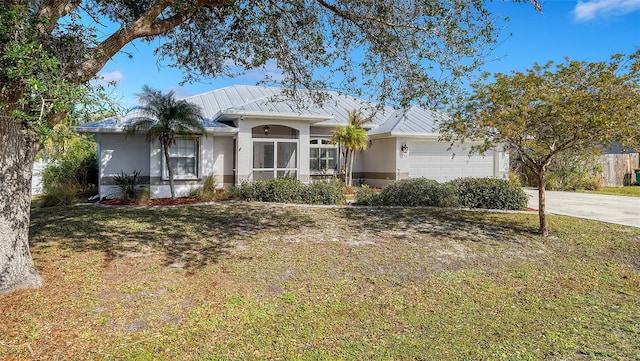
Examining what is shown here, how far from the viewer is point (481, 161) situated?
21.7 metres

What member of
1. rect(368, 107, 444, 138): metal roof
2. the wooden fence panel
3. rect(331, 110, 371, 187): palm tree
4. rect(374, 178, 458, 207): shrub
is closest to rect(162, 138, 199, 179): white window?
rect(331, 110, 371, 187): palm tree

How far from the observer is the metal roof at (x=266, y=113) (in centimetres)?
1509

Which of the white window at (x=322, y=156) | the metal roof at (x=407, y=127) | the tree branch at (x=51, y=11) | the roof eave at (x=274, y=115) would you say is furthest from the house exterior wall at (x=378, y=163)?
the tree branch at (x=51, y=11)

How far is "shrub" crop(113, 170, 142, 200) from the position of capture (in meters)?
14.5

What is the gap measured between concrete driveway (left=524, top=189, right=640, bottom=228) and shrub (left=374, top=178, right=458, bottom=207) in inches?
136

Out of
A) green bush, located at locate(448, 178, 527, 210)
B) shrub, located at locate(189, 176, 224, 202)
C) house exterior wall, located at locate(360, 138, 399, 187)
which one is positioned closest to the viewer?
green bush, located at locate(448, 178, 527, 210)

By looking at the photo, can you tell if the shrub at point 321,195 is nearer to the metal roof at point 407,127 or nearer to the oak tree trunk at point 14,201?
the metal roof at point 407,127

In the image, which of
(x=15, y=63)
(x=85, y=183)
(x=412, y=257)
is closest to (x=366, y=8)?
(x=412, y=257)

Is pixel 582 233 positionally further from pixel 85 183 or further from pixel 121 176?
pixel 85 183

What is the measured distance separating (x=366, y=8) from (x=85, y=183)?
14.7 meters

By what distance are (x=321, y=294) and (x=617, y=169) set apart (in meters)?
26.1

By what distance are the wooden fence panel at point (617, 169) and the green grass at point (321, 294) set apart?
56.4 ft

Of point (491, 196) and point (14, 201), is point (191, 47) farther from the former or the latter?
point (491, 196)

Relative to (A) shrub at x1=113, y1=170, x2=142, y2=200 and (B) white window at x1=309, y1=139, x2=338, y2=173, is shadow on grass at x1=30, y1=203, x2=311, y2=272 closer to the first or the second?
(A) shrub at x1=113, y1=170, x2=142, y2=200
